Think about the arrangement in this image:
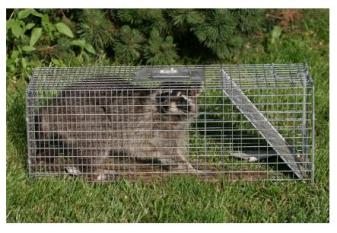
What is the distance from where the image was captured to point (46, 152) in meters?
6.00

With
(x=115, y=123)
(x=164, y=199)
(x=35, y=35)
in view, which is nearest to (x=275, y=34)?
(x=35, y=35)

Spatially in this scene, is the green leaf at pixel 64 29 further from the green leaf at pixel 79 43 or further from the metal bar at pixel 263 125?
the metal bar at pixel 263 125

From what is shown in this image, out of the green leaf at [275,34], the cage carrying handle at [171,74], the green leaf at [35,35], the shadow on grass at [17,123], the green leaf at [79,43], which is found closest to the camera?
the cage carrying handle at [171,74]

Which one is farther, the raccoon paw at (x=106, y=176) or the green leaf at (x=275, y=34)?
the green leaf at (x=275, y=34)

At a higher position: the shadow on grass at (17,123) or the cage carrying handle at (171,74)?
the cage carrying handle at (171,74)

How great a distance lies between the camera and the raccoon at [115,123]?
5770 mm

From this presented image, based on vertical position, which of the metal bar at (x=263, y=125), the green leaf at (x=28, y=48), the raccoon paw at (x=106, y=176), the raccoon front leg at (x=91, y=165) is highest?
the green leaf at (x=28, y=48)

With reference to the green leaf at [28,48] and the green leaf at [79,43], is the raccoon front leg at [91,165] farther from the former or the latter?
the green leaf at [79,43]

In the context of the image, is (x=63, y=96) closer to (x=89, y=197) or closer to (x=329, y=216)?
(x=89, y=197)

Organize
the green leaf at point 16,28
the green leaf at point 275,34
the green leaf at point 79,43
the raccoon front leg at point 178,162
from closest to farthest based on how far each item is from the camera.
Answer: the raccoon front leg at point 178,162, the green leaf at point 16,28, the green leaf at point 79,43, the green leaf at point 275,34

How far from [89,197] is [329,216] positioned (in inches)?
71.3

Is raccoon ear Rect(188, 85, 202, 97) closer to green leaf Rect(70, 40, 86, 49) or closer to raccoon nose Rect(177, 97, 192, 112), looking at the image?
raccoon nose Rect(177, 97, 192, 112)

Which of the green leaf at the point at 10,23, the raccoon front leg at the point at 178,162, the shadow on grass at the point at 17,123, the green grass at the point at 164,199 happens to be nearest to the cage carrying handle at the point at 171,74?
the raccoon front leg at the point at 178,162

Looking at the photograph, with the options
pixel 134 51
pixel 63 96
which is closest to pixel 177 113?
pixel 63 96
